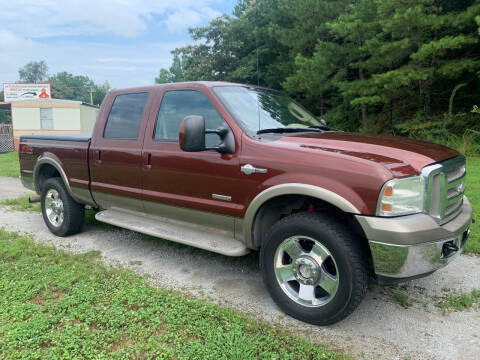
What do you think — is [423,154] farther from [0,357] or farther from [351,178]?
[0,357]

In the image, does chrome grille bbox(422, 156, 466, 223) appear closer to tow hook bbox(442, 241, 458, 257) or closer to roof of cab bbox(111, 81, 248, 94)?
tow hook bbox(442, 241, 458, 257)

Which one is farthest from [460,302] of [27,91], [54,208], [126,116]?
[27,91]

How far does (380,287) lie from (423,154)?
1464 millimetres

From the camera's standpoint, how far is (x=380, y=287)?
12.3ft

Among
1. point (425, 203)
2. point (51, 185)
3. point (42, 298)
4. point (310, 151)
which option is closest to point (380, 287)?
point (425, 203)

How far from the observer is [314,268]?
9.91 feet

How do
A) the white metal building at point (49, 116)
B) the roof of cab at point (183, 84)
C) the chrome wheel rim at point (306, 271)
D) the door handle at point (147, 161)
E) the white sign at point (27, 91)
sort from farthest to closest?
the white sign at point (27, 91), the white metal building at point (49, 116), the door handle at point (147, 161), the roof of cab at point (183, 84), the chrome wheel rim at point (306, 271)

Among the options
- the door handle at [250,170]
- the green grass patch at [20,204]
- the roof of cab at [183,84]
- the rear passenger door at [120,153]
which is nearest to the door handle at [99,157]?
the rear passenger door at [120,153]

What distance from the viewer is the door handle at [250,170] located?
3.25 m

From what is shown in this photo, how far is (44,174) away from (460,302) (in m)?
5.44

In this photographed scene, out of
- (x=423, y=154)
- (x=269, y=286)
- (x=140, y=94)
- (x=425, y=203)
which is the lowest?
(x=269, y=286)

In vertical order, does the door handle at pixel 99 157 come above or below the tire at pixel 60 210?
above

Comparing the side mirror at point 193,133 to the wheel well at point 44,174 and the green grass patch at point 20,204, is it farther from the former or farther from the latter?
the green grass patch at point 20,204

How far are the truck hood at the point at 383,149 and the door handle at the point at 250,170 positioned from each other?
33 cm
